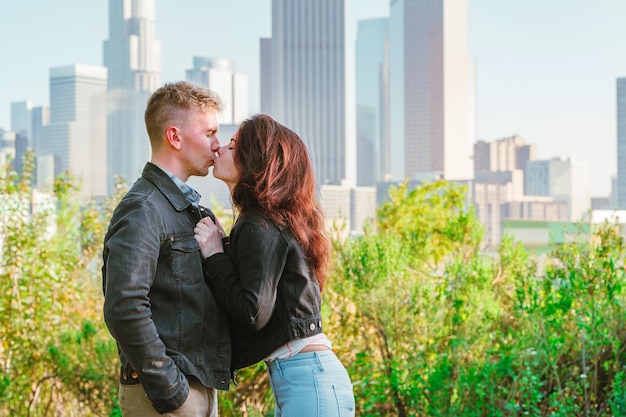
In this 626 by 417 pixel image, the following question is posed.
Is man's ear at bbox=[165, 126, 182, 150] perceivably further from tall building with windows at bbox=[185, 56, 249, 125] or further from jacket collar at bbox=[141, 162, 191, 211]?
tall building with windows at bbox=[185, 56, 249, 125]

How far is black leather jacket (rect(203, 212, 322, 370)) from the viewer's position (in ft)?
5.20

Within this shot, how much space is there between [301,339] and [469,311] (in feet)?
4.91

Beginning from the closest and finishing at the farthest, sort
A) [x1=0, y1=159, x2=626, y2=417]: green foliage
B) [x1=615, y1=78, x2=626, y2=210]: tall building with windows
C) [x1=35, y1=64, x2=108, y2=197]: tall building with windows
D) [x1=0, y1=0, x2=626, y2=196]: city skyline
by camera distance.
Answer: [x1=0, y1=159, x2=626, y2=417]: green foliage
[x1=615, y1=78, x2=626, y2=210]: tall building with windows
[x1=0, y1=0, x2=626, y2=196]: city skyline
[x1=35, y1=64, x2=108, y2=197]: tall building with windows

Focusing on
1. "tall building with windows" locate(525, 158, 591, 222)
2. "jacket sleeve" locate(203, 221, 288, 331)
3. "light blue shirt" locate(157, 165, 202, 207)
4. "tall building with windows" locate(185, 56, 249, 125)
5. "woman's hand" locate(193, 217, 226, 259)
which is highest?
"tall building with windows" locate(185, 56, 249, 125)

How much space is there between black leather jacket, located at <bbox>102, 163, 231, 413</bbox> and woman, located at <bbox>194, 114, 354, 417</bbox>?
1.8 inches

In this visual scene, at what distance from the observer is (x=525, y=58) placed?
6756 centimetres

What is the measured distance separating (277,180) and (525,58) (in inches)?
2742

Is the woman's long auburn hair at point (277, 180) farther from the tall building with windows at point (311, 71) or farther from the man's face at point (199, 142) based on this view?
the tall building with windows at point (311, 71)

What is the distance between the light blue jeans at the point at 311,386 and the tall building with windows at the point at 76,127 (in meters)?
68.4

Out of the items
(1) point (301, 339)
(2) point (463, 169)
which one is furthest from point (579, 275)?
(2) point (463, 169)

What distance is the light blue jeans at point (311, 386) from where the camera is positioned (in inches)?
63.4

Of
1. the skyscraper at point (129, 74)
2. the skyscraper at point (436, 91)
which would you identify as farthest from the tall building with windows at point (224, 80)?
the skyscraper at point (436, 91)

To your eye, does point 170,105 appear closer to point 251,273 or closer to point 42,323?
point 251,273

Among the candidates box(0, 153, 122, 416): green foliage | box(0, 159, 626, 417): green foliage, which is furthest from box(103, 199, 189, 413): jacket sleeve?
box(0, 153, 122, 416): green foliage
